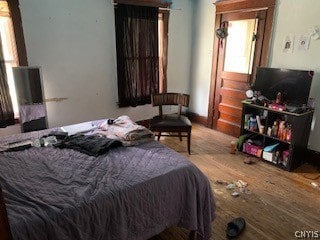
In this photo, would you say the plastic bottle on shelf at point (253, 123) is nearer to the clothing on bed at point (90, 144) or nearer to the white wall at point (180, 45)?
the white wall at point (180, 45)

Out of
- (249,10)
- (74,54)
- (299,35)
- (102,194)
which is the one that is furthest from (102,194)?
(249,10)

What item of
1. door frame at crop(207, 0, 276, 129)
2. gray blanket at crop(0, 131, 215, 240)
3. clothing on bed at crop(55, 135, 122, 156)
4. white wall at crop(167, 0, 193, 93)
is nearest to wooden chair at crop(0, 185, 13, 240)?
gray blanket at crop(0, 131, 215, 240)

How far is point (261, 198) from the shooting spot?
7.84 ft

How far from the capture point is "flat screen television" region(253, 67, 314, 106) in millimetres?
2803

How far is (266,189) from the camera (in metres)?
2.54

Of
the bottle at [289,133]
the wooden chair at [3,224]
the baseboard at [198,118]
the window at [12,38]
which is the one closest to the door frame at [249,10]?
the baseboard at [198,118]

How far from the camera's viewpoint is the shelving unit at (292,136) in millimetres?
2762

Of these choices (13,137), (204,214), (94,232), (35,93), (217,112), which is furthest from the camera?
(217,112)

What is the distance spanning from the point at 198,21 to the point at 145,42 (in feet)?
3.86

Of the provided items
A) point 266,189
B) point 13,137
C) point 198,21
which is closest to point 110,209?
point 13,137

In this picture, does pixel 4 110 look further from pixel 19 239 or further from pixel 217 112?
pixel 217 112

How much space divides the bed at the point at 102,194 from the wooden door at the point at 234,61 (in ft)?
7.60

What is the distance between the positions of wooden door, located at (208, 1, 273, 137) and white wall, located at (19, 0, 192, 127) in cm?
110

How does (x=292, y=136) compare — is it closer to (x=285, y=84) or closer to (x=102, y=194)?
(x=285, y=84)
